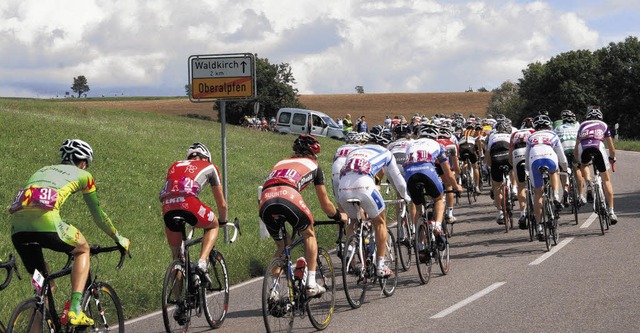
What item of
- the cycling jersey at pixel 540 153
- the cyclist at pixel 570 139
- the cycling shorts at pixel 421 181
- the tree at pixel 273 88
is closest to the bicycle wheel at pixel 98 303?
the cycling shorts at pixel 421 181

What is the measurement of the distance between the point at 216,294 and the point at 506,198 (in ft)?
27.5

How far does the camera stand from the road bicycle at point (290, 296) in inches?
331

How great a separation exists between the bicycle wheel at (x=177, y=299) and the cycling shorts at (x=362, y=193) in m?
2.40

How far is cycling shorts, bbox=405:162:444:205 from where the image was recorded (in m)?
12.6

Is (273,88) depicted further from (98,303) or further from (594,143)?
(98,303)

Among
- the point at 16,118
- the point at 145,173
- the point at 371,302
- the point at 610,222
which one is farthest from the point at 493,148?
the point at 16,118

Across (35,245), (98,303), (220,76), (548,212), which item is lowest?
(98,303)

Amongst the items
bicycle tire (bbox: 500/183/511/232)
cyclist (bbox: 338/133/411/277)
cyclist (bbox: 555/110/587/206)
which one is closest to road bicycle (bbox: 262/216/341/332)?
cyclist (bbox: 338/133/411/277)

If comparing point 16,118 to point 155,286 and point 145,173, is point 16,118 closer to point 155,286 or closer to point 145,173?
point 145,173

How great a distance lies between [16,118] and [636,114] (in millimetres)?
66154

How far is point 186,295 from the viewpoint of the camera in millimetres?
8961

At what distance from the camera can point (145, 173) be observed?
2898 centimetres

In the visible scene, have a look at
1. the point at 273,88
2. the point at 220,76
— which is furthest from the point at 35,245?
the point at 273,88

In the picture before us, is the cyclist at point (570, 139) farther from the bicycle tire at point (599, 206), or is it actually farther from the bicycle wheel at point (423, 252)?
the bicycle wheel at point (423, 252)
